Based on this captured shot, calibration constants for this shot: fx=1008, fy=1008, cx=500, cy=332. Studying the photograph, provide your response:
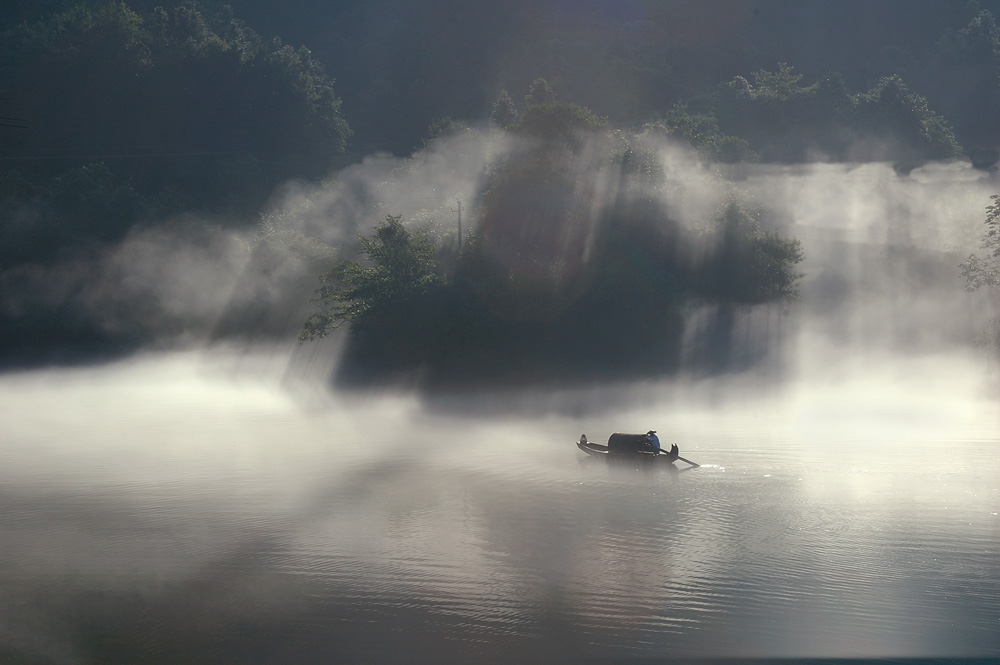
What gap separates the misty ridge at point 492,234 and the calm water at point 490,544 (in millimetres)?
15927

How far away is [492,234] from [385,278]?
775 centimetres

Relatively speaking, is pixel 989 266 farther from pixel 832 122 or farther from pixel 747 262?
pixel 832 122

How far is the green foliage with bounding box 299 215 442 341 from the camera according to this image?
62.2 metres

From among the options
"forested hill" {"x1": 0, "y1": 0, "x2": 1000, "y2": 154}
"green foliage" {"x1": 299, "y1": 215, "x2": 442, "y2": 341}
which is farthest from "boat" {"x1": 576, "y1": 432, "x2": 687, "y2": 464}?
"forested hill" {"x1": 0, "y1": 0, "x2": 1000, "y2": 154}

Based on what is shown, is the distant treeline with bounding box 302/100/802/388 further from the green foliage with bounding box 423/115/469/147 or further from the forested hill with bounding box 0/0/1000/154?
the forested hill with bounding box 0/0/1000/154

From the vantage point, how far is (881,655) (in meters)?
18.9

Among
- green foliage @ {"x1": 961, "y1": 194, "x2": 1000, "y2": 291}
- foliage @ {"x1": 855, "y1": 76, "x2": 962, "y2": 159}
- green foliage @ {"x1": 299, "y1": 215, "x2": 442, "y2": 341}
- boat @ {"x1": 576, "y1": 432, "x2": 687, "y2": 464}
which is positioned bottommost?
boat @ {"x1": 576, "y1": 432, "x2": 687, "y2": 464}

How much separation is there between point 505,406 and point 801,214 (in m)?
40.2

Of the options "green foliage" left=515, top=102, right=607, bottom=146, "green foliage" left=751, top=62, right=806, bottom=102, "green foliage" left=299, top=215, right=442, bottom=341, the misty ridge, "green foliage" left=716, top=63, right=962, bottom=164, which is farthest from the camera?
"green foliage" left=751, top=62, right=806, bottom=102

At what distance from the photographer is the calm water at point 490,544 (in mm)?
20203

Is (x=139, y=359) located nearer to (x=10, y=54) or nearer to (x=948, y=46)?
(x=10, y=54)

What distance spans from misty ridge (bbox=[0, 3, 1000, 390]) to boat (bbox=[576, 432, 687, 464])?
2281 centimetres

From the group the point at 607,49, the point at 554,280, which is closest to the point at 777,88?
the point at 607,49

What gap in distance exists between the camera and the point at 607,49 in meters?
151
